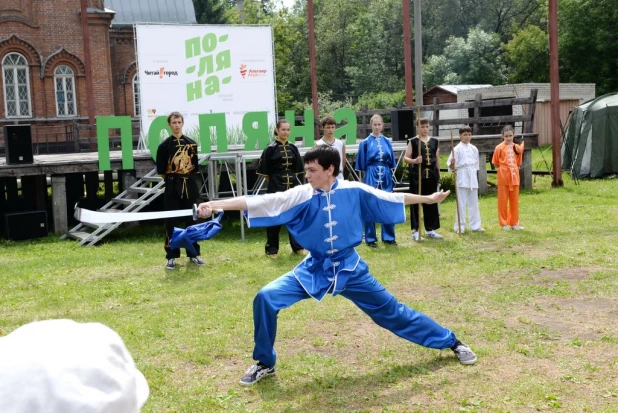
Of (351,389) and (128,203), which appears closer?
(351,389)

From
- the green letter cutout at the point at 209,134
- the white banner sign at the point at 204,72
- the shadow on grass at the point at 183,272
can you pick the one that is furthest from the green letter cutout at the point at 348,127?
the shadow on grass at the point at 183,272

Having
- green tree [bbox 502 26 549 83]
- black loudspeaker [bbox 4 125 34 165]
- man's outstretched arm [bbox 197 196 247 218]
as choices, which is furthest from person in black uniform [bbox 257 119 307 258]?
green tree [bbox 502 26 549 83]

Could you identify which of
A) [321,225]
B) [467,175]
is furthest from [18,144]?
[321,225]

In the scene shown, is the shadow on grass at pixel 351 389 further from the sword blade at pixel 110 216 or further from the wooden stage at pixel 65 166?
the wooden stage at pixel 65 166

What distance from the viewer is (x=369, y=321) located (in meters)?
7.44

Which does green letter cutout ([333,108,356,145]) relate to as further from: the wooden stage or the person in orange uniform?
the person in orange uniform

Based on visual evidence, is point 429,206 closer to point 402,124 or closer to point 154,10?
point 402,124

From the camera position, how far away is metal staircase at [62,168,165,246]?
44.0ft

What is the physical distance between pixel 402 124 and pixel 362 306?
10.5 m

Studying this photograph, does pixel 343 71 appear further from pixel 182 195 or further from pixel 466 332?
pixel 466 332

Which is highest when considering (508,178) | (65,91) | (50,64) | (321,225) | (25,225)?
(50,64)

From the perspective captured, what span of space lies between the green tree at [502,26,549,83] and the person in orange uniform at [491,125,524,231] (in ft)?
109

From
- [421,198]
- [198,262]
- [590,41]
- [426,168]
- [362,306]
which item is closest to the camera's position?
[362,306]

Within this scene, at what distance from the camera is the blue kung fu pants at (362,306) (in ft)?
18.1
